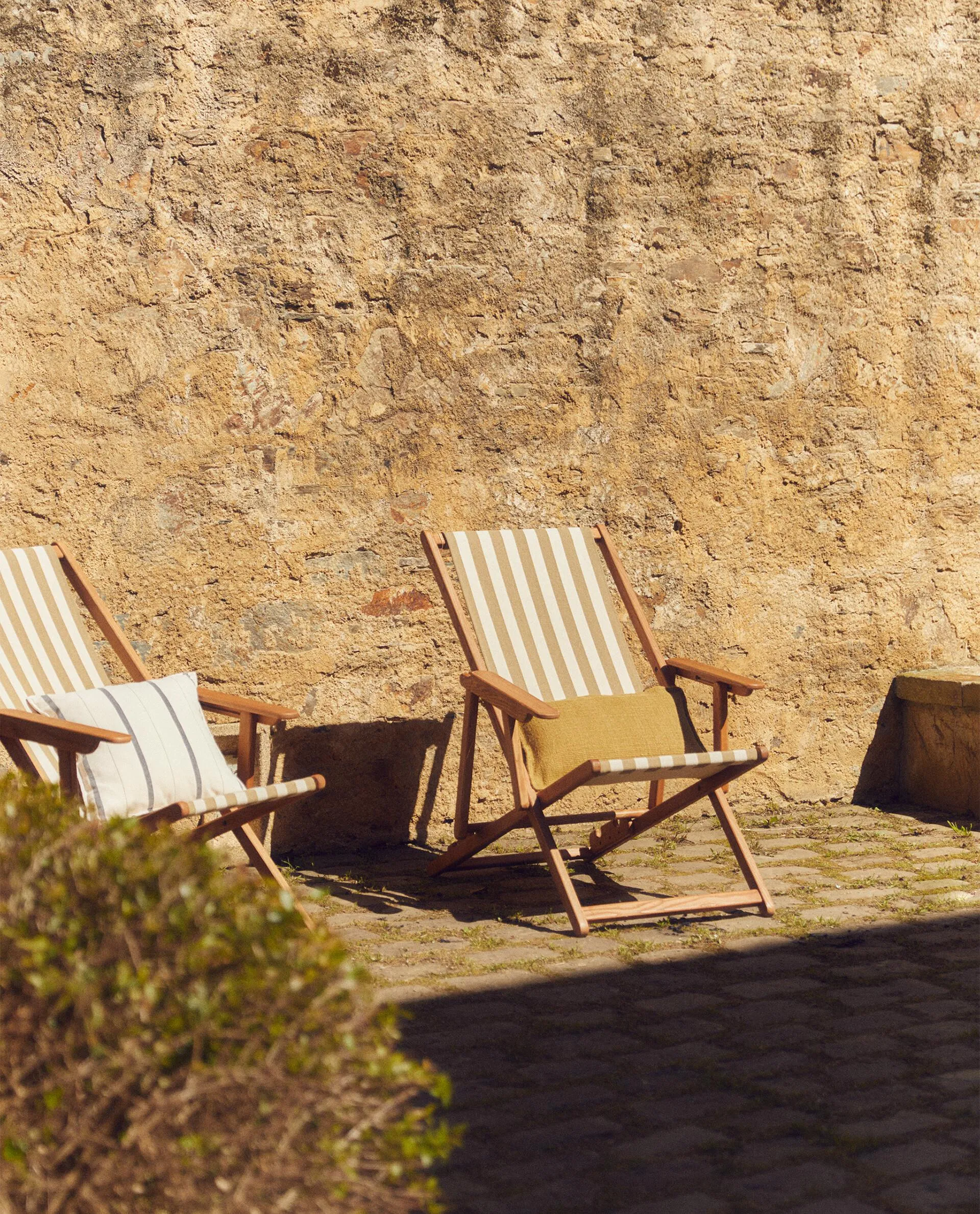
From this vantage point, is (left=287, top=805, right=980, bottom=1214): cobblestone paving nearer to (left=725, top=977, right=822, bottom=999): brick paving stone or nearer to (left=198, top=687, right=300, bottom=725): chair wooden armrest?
(left=725, top=977, right=822, bottom=999): brick paving stone

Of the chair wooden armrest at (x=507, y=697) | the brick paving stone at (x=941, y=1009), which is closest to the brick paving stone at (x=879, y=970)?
the brick paving stone at (x=941, y=1009)

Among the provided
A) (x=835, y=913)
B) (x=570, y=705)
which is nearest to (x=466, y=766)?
(x=570, y=705)

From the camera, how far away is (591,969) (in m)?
2.94

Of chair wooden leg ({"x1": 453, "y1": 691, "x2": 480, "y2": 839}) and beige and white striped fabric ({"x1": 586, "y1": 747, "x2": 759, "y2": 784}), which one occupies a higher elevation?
beige and white striped fabric ({"x1": 586, "y1": 747, "x2": 759, "y2": 784})

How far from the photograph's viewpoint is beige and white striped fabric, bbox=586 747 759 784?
311cm

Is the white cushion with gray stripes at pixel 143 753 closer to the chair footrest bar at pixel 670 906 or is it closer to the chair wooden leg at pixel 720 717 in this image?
the chair footrest bar at pixel 670 906

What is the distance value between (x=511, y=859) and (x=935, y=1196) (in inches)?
84.2

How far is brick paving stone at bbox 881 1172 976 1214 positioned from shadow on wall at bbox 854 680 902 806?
294cm

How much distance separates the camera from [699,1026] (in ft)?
8.34

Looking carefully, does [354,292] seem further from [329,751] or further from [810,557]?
[810,557]

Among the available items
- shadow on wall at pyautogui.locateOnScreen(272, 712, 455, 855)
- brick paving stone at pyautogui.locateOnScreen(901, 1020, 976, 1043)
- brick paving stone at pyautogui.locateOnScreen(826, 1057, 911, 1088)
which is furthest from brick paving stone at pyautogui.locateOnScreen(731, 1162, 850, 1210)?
shadow on wall at pyautogui.locateOnScreen(272, 712, 455, 855)

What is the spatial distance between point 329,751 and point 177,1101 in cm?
288

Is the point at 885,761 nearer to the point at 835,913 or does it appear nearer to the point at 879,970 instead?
the point at 835,913

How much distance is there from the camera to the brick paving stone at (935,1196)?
5.81 ft
